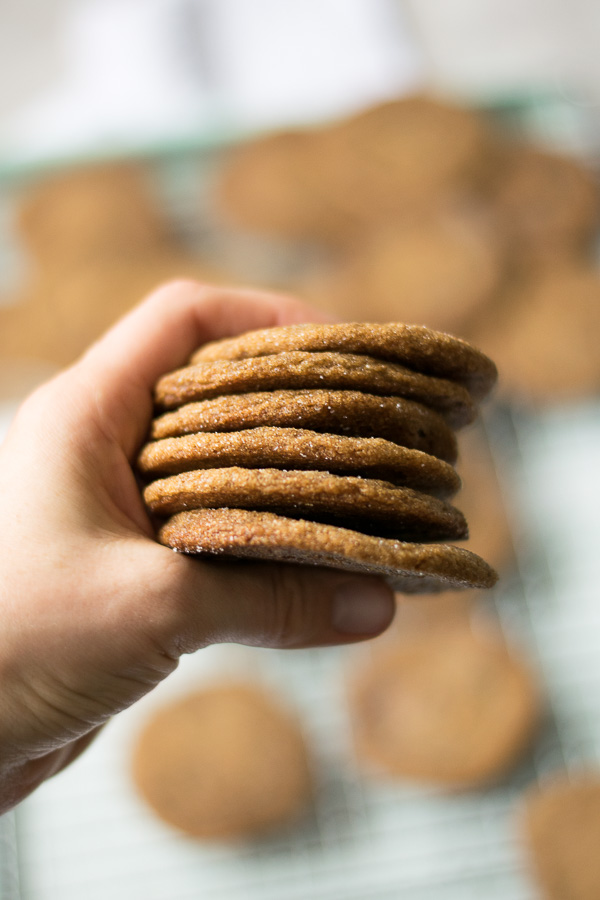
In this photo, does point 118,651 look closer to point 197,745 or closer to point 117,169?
point 197,745

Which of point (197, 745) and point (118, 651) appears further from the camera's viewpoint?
point (197, 745)

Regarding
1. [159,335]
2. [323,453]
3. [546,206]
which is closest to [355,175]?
[546,206]

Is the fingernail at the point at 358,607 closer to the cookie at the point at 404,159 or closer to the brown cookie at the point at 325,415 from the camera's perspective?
the brown cookie at the point at 325,415

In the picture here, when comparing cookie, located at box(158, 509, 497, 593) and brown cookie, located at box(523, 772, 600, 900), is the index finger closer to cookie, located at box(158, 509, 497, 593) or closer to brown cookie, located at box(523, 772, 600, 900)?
cookie, located at box(158, 509, 497, 593)

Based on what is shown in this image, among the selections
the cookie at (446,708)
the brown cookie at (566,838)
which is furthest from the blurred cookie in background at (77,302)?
the brown cookie at (566,838)

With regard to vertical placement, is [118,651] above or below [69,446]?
below

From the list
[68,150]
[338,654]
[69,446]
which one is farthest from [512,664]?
[68,150]

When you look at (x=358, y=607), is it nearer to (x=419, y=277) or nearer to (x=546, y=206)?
(x=419, y=277)
